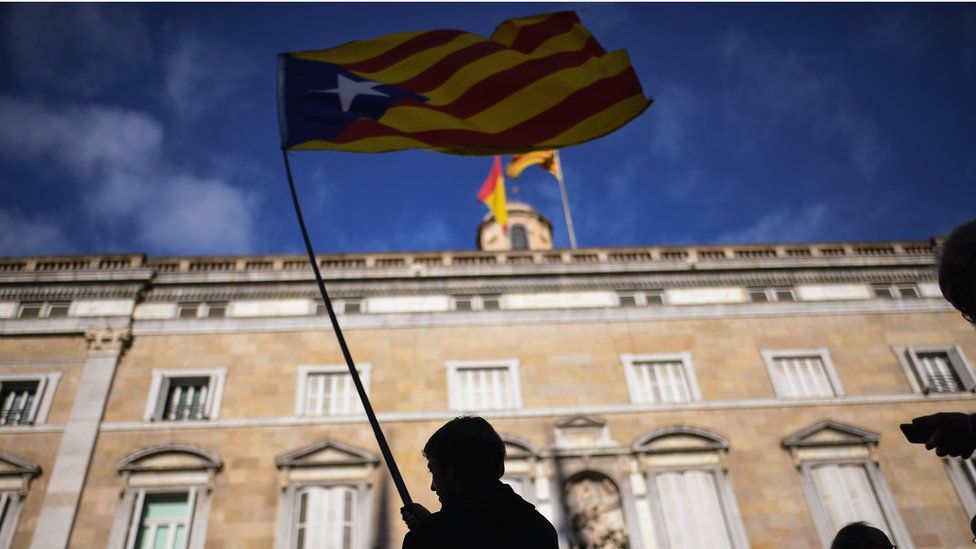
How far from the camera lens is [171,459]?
1599cm

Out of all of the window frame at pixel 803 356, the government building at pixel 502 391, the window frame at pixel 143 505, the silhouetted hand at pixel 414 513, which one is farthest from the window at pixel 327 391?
the silhouetted hand at pixel 414 513

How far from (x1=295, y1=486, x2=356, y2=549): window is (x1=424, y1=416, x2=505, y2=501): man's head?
13175 millimetres

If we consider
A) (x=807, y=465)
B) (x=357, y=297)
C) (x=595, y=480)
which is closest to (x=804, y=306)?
(x=807, y=465)

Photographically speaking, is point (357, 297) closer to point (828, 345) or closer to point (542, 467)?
point (542, 467)

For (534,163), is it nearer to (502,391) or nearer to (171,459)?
(502,391)

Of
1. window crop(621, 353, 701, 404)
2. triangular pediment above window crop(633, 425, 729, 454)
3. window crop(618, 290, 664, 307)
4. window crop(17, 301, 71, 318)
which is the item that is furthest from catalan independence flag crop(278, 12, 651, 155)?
window crop(17, 301, 71, 318)

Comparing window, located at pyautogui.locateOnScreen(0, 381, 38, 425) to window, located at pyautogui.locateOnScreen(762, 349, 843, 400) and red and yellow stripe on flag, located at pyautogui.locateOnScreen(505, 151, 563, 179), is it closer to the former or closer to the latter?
red and yellow stripe on flag, located at pyautogui.locateOnScreen(505, 151, 563, 179)

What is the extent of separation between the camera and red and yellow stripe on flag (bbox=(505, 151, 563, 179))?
920 inches

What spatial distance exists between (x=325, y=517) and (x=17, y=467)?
7606 millimetres

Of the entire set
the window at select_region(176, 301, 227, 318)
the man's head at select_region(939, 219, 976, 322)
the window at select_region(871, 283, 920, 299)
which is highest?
the window at select_region(176, 301, 227, 318)

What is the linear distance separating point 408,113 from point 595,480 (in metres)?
11.3

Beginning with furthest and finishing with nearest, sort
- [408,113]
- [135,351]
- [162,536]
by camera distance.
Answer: [135,351] < [162,536] < [408,113]

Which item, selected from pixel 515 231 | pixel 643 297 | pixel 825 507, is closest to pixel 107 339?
pixel 643 297

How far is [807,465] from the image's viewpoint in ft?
54.5
